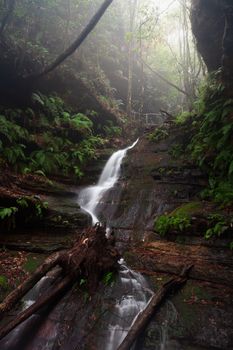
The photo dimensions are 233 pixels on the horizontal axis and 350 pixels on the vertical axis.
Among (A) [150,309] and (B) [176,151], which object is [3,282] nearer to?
(A) [150,309]

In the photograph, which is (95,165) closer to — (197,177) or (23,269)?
(197,177)

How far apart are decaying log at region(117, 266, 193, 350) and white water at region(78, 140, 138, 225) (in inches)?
138

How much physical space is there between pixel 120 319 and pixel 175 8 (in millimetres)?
20817

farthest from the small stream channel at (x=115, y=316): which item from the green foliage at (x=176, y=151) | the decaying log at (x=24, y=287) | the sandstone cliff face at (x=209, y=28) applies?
the sandstone cliff face at (x=209, y=28)

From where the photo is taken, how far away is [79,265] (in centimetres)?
581

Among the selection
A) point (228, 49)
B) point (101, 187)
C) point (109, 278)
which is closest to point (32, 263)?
point (109, 278)

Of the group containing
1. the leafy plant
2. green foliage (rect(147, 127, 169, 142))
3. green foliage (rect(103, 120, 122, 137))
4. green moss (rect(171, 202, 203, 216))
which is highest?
green foliage (rect(103, 120, 122, 137))

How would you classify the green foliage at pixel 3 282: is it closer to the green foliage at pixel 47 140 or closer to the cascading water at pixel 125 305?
the cascading water at pixel 125 305

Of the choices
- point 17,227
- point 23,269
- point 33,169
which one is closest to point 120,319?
point 23,269

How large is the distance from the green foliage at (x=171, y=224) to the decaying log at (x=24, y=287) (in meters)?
2.93

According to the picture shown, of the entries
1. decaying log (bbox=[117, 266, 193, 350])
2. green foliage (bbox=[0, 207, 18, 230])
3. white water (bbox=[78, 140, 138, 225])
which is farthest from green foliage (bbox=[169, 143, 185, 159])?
green foliage (bbox=[0, 207, 18, 230])

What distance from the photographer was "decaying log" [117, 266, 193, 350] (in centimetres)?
443

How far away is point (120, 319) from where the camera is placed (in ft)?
16.9

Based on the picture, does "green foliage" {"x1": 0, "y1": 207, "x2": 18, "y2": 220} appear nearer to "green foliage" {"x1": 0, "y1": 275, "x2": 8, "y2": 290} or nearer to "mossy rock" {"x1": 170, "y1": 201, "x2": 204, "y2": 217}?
"green foliage" {"x1": 0, "y1": 275, "x2": 8, "y2": 290}
